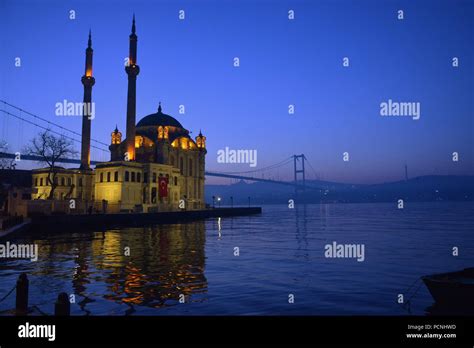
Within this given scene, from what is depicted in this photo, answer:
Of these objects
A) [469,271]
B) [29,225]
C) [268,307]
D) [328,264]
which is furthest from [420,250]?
[29,225]

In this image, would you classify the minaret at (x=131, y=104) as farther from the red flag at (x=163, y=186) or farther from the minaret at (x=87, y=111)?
the minaret at (x=87, y=111)

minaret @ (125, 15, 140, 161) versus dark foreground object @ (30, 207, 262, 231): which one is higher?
minaret @ (125, 15, 140, 161)

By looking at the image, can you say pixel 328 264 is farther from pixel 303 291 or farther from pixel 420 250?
pixel 420 250

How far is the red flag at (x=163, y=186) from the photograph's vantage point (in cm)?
7550

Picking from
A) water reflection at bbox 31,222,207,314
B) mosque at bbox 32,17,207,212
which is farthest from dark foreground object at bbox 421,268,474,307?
mosque at bbox 32,17,207,212

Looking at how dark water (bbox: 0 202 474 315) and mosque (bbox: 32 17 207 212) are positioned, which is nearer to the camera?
dark water (bbox: 0 202 474 315)

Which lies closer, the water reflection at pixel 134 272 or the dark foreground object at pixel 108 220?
the water reflection at pixel 134 272

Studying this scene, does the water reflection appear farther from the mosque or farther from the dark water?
the mosque

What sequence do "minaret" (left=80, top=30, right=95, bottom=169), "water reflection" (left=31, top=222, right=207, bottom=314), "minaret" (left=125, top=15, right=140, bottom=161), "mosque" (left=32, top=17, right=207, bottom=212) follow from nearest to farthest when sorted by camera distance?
1. "water reflection" (left=31, top=222, right=207, bottom=314)
2. "mosque" (left=32, top=17, right=207, bottom=212)
3. "minaret" (left=125, top=15, right=140, bottom=161)
4. "minaret" (left=80, top=30, right=95, bottom=169)

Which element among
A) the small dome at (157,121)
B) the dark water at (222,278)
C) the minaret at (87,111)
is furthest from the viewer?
the small dome at (157,121)

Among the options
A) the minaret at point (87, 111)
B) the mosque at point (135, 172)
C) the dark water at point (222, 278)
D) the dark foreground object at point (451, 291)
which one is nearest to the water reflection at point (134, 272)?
the dark water at point (222, 278)

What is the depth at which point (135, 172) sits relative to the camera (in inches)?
2785

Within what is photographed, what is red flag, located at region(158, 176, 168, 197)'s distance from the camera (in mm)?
75500

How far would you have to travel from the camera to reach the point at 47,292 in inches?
565
